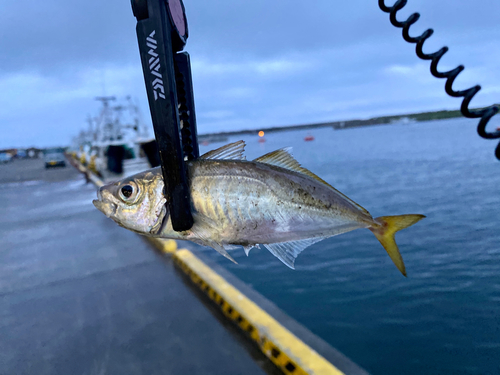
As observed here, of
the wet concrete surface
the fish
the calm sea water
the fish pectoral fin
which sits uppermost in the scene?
the fish

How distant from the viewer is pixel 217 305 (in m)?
5.70

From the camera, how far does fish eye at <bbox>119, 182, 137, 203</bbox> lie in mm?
1054

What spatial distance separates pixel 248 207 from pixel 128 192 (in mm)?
364

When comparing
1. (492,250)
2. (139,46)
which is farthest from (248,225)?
(492,250)

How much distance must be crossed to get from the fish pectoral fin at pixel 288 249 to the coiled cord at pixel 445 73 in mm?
660

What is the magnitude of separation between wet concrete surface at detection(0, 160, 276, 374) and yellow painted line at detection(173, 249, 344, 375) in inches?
7.5

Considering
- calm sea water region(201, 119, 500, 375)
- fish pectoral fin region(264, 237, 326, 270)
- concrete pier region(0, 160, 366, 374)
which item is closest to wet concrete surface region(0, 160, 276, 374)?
concrete pier region(0, 160, 366, 374)

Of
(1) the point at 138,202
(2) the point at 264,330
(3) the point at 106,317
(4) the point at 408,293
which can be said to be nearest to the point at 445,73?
(1) the point at 138,202

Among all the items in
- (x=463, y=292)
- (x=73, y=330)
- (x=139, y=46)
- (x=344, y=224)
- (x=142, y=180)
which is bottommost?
(x=463, y=292)

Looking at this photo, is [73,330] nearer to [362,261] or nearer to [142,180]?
[142,180]

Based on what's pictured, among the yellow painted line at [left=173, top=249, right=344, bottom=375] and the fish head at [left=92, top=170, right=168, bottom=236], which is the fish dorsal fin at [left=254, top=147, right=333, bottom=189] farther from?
the yellow painted line at [left=173, top=249, right=344, bottom=375]

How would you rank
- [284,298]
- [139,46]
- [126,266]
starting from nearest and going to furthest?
[139,46] → [126,266] → [284,298]

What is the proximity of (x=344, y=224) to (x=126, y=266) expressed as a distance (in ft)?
24.4

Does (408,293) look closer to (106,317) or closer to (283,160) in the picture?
(106,317)
